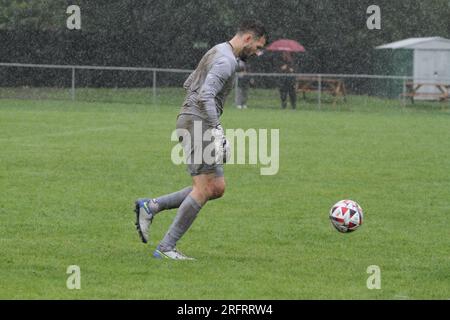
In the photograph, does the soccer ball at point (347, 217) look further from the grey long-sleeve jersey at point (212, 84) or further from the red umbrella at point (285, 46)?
the red umbrella at point (285, 46)

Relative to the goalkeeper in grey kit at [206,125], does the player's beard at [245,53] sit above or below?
above

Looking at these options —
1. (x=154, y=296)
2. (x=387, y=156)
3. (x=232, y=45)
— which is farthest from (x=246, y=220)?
(x=387, y=156)

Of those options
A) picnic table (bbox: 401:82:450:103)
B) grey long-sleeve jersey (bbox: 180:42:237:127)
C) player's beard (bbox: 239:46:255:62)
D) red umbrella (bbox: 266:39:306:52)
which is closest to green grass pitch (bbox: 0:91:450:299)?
grey long-sleeve jersey (bbox: 180:42:237:127)

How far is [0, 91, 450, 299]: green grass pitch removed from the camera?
8133 millimetres

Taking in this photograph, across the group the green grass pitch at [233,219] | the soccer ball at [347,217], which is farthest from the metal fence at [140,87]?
the soccer ball at [347,217]

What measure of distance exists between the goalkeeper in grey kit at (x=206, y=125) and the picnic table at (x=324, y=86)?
26.3m

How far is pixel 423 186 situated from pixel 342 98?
22.9m

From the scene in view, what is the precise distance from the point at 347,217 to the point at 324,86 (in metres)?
29.6

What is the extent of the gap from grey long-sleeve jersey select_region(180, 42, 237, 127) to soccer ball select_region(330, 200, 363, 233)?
5.32 feet

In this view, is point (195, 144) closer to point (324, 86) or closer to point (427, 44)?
point (324, 86)

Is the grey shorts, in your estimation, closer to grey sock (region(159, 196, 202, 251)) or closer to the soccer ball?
grey sock (region(159, 196, 202, 251))

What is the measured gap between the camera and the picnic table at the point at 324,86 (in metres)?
36.2

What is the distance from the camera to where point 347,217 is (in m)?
10.0

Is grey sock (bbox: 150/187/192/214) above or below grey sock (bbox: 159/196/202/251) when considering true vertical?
above
